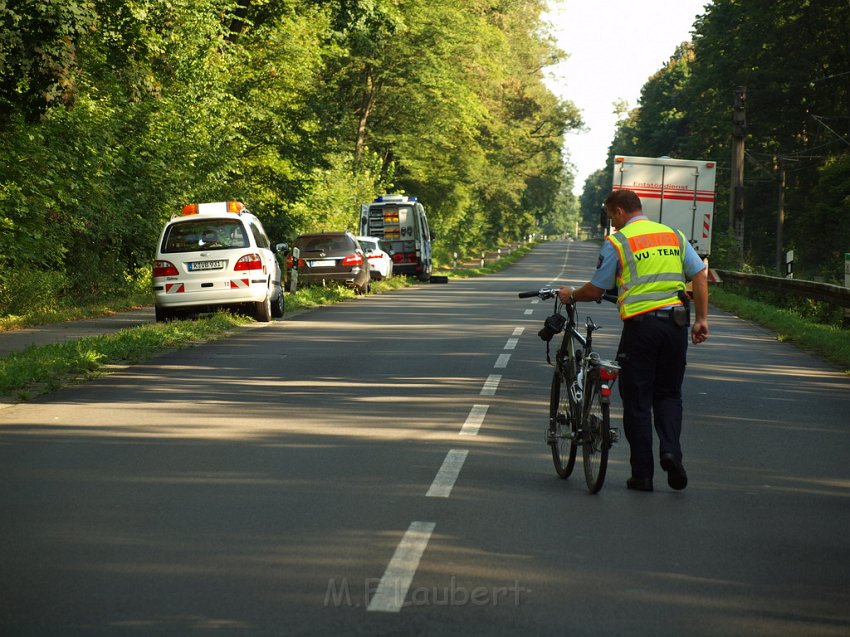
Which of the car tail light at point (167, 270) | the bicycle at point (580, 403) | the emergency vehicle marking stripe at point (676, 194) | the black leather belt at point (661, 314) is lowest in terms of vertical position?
the car tail light at point (167, 270)

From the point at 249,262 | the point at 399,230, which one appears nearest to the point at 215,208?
the point at 249,262

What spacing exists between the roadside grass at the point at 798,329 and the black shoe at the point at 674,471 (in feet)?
27.1

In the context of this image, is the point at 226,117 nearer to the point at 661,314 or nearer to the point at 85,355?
the point at 85,355

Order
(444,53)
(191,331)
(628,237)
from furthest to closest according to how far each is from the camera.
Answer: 1. (444,53)
2. (191,331)
3. (628,237)

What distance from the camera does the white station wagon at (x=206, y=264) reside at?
67.5 ft

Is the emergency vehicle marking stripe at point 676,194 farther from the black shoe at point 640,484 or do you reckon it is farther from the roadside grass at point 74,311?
the black shoe at point 640,484

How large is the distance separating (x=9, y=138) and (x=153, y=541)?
608 inches

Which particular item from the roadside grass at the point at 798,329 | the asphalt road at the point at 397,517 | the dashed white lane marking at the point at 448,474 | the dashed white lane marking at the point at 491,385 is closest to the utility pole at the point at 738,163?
the roadside grass at the point at 798,329

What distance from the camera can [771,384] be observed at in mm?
13680

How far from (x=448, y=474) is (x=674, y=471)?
142cm

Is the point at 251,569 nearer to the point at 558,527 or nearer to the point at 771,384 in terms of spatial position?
the point at 558,527

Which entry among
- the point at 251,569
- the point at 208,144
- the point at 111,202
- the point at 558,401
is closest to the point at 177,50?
the point at 208,144

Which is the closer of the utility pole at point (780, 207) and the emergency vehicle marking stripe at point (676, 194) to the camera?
the emergency vehicle marking stripe at point (676, 194)

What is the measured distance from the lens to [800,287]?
24.3 metres
